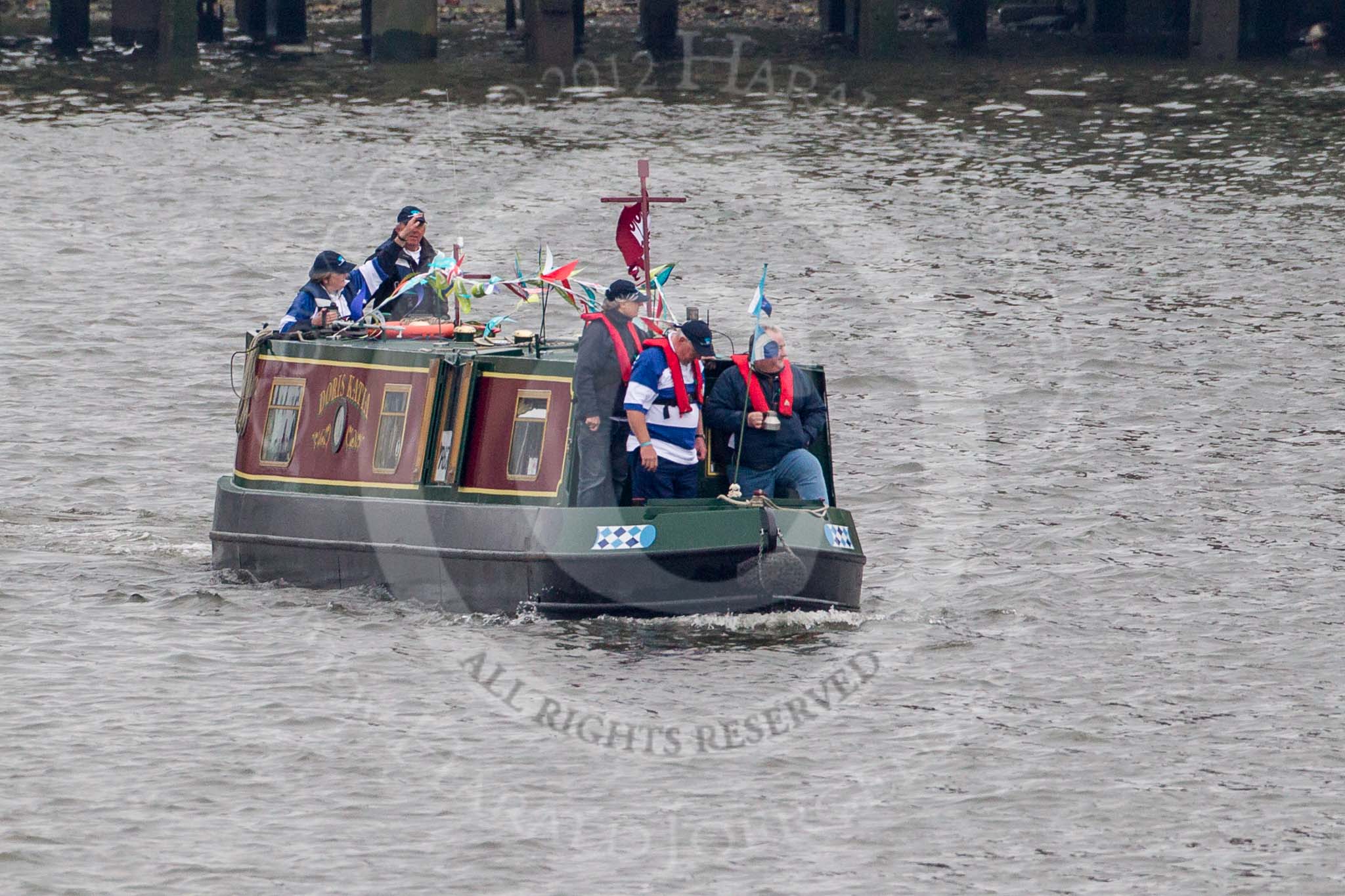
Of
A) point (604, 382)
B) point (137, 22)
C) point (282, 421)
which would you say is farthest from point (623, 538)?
point (137, 22)

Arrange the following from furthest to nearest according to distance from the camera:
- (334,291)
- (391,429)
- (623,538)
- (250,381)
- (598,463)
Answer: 1. (334,291)
2. (250,381)
3. (391,429)
4. (598,463)
5. (623,538)

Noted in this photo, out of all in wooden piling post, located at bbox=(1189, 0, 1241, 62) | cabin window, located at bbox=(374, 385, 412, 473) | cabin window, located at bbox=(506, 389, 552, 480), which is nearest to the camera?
cabin window, located at bbox=(506, 389, 552, 480)

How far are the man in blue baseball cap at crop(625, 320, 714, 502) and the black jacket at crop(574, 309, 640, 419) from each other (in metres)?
0.15

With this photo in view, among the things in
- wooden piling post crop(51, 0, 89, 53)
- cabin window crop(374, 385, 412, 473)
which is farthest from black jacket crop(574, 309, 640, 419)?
Answer: wooden piling post crop(51, 0, 89, 53)

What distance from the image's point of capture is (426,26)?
4669 centimetres

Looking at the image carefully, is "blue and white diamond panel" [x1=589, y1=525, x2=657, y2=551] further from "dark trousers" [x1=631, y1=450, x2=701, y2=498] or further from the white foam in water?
the white foam in water

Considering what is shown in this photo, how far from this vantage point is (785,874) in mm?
12055

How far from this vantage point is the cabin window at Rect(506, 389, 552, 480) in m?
16.0

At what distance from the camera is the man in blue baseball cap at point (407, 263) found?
58.4 ft

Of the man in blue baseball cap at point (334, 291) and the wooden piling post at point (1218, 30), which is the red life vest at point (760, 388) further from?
the wooden piling post at point (1218, 30)

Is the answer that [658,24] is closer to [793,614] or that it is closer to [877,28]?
[877,28]

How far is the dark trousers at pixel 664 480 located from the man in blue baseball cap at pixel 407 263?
9.92 ft

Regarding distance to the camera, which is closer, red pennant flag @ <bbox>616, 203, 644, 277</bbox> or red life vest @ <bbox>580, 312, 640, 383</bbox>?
red life vest @ <bbox>580, 312, 640, 383</bbox>

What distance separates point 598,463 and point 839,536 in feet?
5.88
